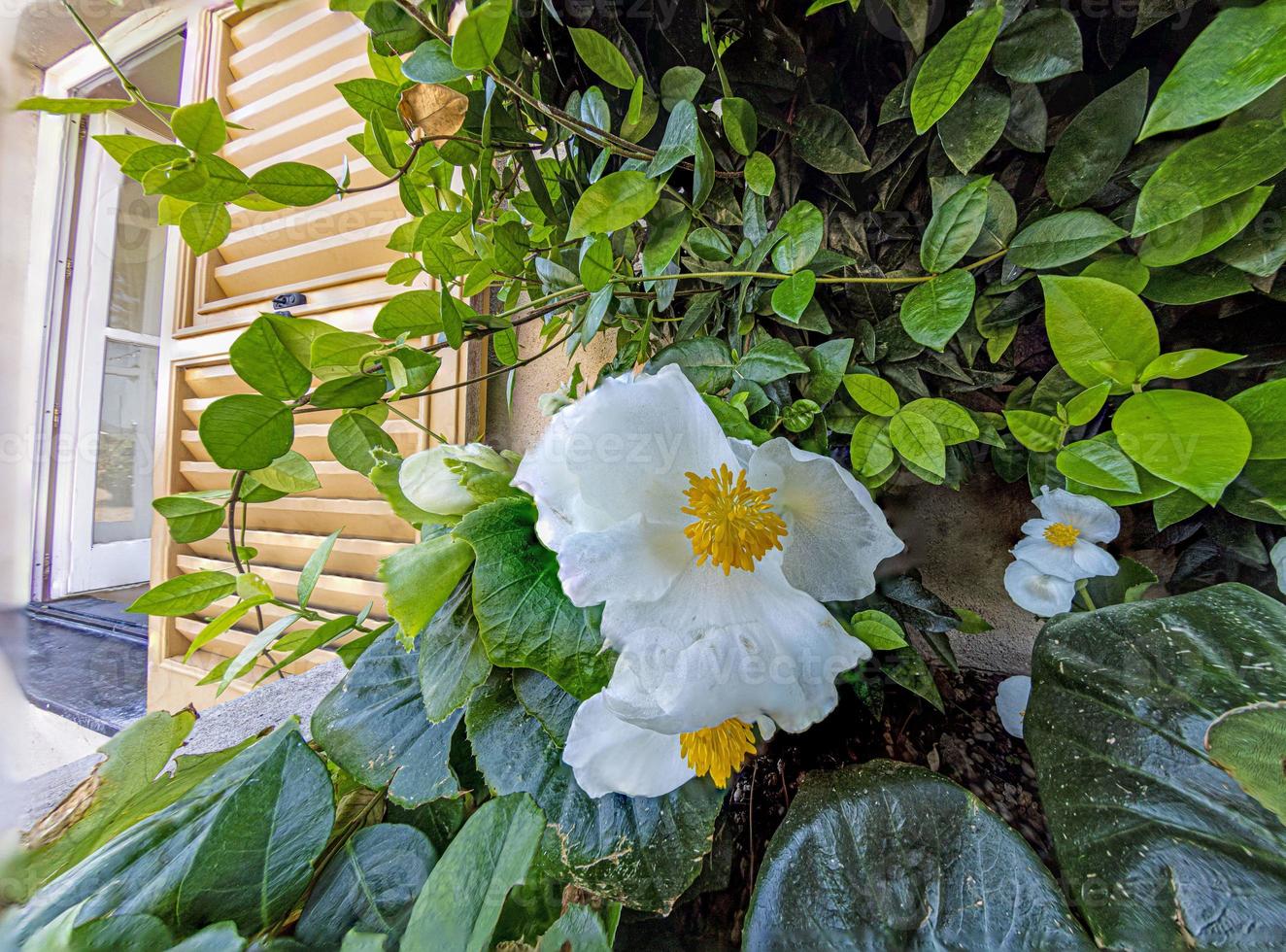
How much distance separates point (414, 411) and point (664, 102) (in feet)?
2.06

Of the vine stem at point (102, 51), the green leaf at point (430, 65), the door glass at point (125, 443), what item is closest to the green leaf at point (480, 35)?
the green leaf at point (430, 65)

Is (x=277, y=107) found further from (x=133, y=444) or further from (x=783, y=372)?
(x=783, y=372)

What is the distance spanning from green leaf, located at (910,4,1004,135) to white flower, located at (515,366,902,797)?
150 millimetres

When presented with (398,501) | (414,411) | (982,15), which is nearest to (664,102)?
(982,15)

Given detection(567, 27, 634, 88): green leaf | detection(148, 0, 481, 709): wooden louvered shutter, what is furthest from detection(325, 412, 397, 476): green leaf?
detection(148, 0, 481, 709): wooden louvered shutter

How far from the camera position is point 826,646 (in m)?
0.16

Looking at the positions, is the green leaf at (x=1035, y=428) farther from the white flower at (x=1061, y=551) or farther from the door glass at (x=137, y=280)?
the door glass at (x=137, y=280)

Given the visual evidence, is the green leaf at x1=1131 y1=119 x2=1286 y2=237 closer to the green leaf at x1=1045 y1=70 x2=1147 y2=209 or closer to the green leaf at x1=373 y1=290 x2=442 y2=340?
the green leaf at x1=1045 y1=70 x2=1147 y2=209

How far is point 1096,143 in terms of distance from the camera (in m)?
0.20

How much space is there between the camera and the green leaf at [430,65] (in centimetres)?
24

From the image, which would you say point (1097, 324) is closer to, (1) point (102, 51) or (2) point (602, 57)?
(2) point (602, 57)

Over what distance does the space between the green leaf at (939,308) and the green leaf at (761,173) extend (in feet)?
0.29

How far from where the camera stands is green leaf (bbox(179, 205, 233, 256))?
252mm

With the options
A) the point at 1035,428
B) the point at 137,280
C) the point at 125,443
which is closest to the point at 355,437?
the point at 1035,428
